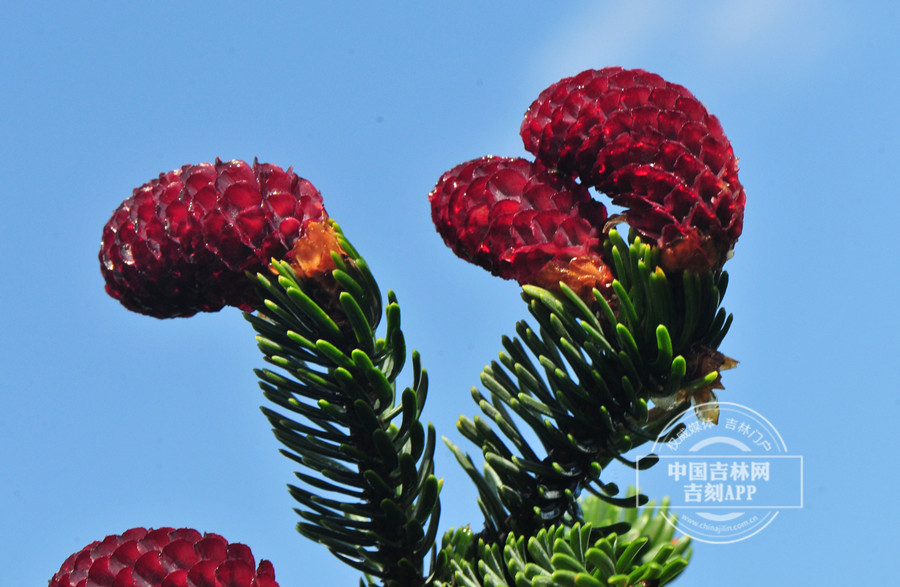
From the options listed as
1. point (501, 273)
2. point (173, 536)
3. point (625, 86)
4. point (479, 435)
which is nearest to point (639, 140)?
point (625, 86)

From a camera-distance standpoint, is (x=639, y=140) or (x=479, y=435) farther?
(x=479, y=435)

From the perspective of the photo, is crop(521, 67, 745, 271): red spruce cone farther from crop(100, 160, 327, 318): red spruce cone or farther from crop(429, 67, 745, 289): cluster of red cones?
crop(100, 160, 327, 318): red spruce cone

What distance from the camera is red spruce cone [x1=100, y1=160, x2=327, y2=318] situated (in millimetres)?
1545

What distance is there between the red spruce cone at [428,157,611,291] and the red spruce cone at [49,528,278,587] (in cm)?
61

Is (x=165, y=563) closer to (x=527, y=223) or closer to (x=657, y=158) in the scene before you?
(x=527, y=223)

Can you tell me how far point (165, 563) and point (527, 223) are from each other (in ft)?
2.53

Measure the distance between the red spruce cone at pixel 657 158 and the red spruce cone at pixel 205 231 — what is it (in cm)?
48

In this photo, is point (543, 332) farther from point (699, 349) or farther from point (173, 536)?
point (173, 536)

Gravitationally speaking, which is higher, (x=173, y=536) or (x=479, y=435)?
(x=479, y=435)

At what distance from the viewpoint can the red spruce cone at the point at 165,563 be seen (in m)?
1.34

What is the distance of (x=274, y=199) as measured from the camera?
158 cm

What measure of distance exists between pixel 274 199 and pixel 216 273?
0.54 ft

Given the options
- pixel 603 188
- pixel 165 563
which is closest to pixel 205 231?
pixel 165 563

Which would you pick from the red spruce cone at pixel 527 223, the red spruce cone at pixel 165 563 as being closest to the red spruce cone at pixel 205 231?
the red spruce cone at pixel 527 223
